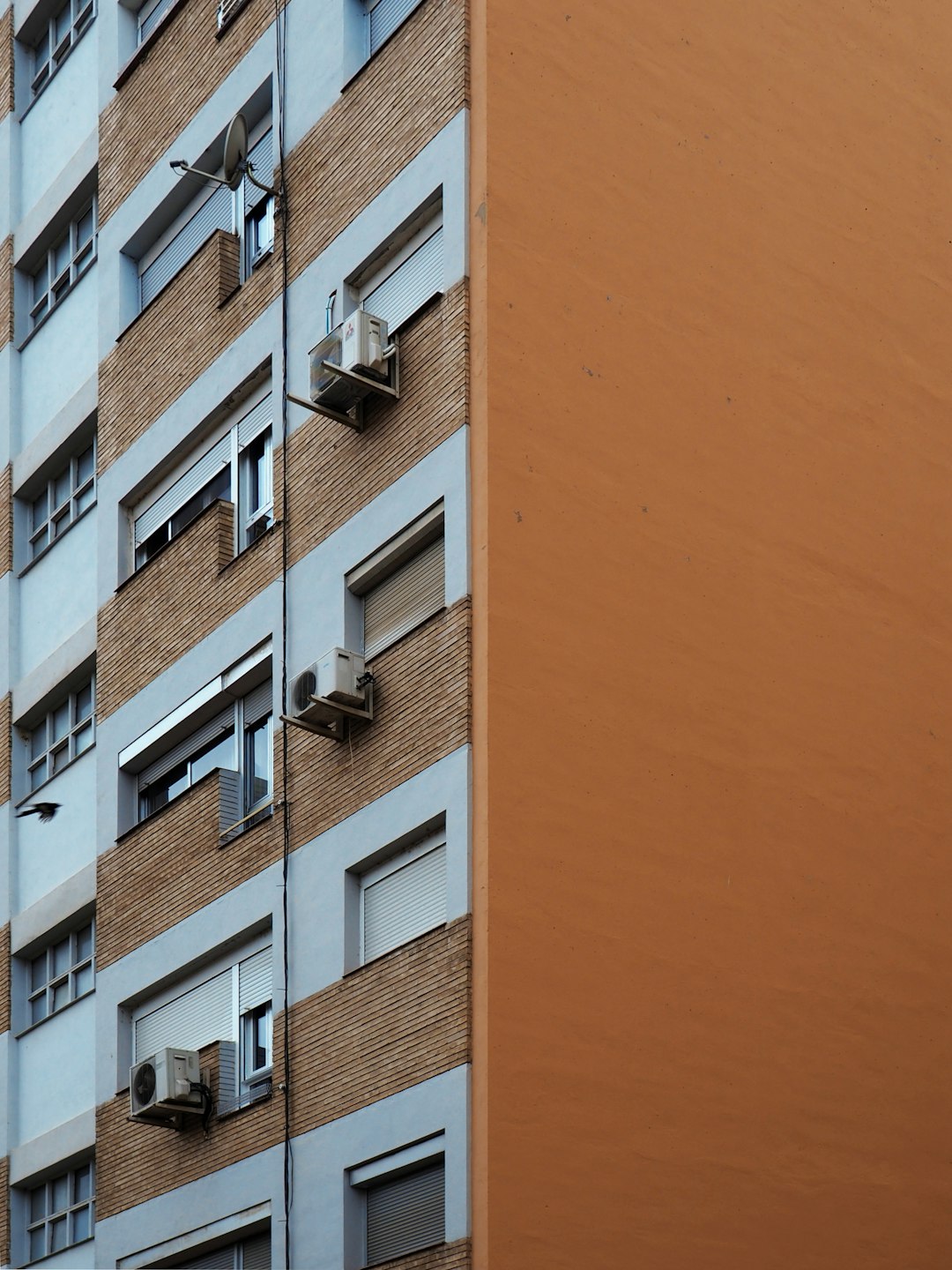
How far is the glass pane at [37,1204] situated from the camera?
22609mm

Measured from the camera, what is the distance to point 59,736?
24172 mm

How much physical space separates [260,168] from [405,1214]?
10.1 m

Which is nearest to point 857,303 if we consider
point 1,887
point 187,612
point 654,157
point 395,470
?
point 654,157

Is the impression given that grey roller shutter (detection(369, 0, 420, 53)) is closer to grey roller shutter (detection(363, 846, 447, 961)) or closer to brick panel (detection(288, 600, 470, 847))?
brick panel (detection(288, 600, 470, 847))

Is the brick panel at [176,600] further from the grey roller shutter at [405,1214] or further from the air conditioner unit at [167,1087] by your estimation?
the grey roller shutter at [405,1214]

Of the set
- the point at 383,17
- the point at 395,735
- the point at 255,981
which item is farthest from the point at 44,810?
the point at 383,17

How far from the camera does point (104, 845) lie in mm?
21844

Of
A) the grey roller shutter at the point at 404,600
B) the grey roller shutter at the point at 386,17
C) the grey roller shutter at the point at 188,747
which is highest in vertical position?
the grey roller shutter at the point at 386,17

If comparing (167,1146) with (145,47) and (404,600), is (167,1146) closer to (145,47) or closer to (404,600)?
(404,600)

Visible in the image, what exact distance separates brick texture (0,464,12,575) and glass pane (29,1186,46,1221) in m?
6.77

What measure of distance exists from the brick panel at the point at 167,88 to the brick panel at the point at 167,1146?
9.41m

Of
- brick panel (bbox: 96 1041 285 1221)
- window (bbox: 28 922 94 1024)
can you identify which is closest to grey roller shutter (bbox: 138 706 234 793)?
window (bbox: 28 922 94 1024)

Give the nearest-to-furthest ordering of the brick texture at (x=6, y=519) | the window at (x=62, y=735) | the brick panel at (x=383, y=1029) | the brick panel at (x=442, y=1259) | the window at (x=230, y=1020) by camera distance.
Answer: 1. the brick panel at (x=442, y=1259)
2. the brick panel at (x=383, y=1029)
3. the window at (x=230, y=1020)
4. the window at (x=62, y=735)
5. the brick texture at (x=6, y=519)

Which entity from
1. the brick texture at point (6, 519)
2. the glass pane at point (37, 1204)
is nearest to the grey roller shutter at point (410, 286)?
the brick texture at point (6, 519)
